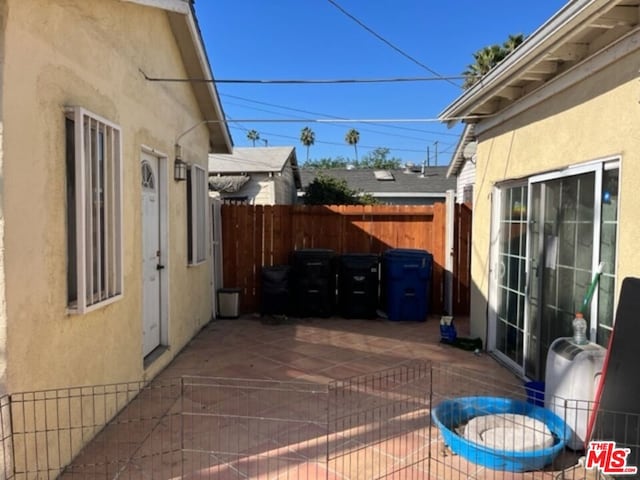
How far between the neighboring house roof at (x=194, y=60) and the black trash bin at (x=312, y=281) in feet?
8.69

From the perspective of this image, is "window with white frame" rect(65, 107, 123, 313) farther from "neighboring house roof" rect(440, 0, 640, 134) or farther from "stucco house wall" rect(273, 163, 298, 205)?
"stucco house wall" rect(273, 163, 298, 205)

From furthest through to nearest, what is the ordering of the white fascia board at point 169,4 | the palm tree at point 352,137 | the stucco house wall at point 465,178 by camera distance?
1. the palm tree at point 352,137
2. the stucco house wall at point 465,178
3. the white fascia board at point 169,4

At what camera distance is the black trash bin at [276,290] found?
7961 mm

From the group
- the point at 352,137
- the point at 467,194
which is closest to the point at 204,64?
the point at 467,194

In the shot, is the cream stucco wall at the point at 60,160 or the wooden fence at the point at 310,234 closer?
the cream stucco wall at the point at 60,160

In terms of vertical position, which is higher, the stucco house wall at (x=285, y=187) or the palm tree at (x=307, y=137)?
the palm tree at (x=307, y=137)

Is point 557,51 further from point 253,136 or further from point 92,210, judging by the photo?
point 253,136

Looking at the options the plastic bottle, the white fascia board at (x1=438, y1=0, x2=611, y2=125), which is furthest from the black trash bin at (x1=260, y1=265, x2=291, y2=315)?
the plastic bottle

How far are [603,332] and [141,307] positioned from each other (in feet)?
13.6

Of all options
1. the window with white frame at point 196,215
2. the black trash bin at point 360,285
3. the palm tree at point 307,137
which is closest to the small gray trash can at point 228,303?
the window with white frame at point 196,215

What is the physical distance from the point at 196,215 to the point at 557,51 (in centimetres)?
498

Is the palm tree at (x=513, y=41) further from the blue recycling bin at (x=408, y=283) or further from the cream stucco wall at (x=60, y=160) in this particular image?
the cream stucco wall at (x=60, y=160)

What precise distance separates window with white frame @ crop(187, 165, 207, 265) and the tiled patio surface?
1363 millimetres

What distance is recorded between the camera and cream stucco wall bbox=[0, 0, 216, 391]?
252cm
